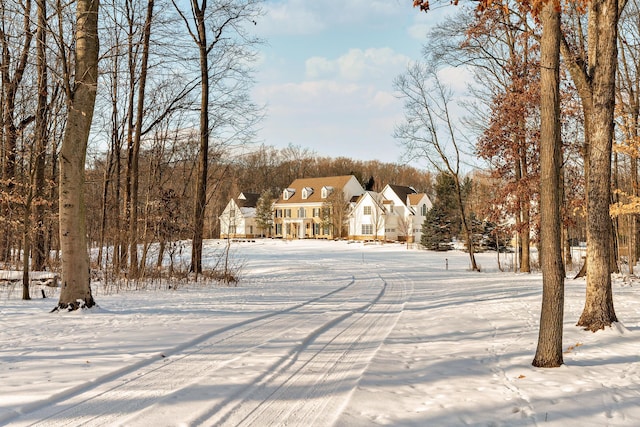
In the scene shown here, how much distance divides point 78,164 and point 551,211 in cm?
817

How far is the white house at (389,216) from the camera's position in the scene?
2350 inches

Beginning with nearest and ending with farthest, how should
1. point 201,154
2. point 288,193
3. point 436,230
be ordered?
1. point 201,154
2. point 436,230
3. point 288,193

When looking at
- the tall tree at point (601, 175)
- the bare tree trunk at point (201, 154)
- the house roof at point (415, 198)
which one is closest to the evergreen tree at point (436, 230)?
the house roof at point (415, 198)

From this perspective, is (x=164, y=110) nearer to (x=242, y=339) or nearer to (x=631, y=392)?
(x=242, y=339)

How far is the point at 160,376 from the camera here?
5141 millimetres

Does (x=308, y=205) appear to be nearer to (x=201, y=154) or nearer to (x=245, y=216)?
(x=245, y=216)

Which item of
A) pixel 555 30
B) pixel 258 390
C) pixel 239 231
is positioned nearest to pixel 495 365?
pixel 258 390

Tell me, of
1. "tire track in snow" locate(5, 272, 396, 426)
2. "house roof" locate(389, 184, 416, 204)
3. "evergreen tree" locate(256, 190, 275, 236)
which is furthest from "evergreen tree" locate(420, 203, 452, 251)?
"tire track in snow" locate(5, 272, 396, 426)

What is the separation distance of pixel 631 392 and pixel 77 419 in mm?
5510

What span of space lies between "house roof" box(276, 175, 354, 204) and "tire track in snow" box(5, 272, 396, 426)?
186 feet

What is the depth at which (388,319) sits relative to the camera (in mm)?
9438

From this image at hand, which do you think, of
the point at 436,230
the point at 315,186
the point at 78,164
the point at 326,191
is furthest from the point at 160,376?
the point at 315,186

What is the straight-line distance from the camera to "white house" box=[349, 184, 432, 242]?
5969 centimetres

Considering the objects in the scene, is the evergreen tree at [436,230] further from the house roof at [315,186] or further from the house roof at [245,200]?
the house roof at [245,200]
